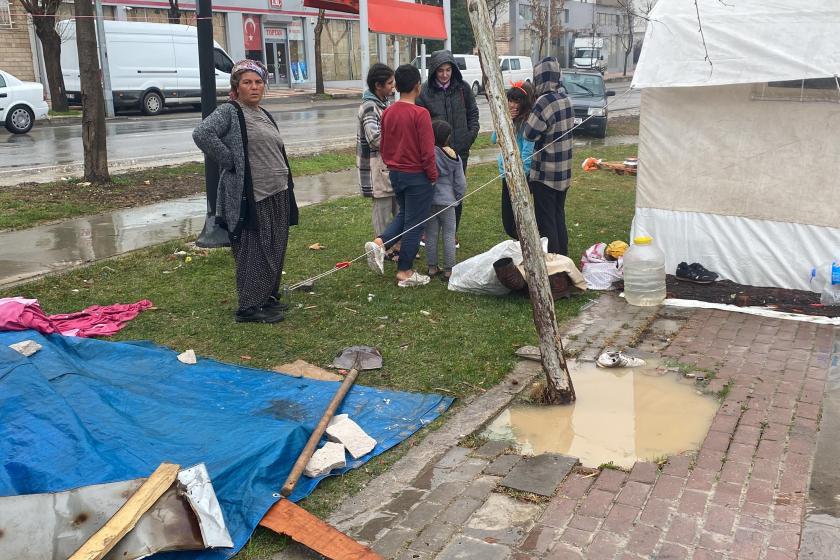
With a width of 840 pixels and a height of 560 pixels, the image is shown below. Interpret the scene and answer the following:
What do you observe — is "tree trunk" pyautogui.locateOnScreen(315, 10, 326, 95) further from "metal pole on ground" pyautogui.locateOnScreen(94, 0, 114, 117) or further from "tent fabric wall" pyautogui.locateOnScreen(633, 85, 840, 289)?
"tent fabric wall" pyautogui.locateOnScreen(633, 85, 840, 289)

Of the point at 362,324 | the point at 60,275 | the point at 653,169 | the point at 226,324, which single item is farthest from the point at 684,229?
the point at 60,275

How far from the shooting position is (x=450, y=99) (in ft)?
25.4

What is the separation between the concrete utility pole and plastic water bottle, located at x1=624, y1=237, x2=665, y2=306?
2.12 metres

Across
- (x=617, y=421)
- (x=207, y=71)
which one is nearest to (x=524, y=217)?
(x=617, y=421)

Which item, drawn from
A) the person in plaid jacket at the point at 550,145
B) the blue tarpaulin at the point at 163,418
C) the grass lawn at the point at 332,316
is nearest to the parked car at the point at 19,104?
the grass lawn at the point at 332,316

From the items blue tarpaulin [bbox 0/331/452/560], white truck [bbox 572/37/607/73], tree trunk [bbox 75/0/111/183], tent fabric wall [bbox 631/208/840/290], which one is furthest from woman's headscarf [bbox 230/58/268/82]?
white truck [bbox 572/37/607/73]

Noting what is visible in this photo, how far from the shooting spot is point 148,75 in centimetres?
2566

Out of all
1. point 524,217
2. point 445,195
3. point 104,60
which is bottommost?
point 445,195

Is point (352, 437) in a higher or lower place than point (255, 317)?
lower

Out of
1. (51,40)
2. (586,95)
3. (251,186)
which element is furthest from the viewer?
(51,40)

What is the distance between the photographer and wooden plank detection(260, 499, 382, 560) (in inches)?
124

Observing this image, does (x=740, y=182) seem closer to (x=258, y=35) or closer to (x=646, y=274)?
(x=646, y=274)

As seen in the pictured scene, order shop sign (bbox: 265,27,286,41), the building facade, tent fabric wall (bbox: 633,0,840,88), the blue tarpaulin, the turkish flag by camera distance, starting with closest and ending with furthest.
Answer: the blue tarpaulin, tent fabric wall (bbox: 633,0,840,88), the building facade, the turkish flag, shop sign (bbox: 265,27,286,41)

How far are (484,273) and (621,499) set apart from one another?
313 centimetres
